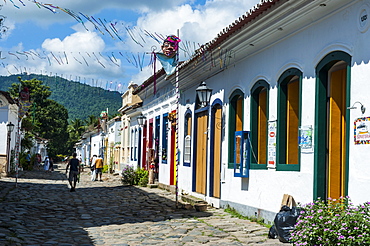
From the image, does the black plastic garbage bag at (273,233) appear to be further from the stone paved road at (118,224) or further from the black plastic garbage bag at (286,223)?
the black plastic garbage bag at (286,223)

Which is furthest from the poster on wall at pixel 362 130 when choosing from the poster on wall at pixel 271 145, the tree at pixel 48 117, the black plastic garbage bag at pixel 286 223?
the tree at pixel 48 117

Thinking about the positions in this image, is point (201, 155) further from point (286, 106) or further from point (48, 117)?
point (48, 117)

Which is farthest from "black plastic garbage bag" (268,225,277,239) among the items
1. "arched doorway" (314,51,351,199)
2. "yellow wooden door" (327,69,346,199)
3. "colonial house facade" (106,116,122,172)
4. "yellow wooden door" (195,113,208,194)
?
"colonial house facade" (106,116,122,172)

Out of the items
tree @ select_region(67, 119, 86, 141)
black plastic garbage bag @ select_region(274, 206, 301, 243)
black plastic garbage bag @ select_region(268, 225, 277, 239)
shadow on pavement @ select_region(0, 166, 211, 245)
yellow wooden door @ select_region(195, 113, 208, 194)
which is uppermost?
tree @ select_region(67, 119, 86, 141)

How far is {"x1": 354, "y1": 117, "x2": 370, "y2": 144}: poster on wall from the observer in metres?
6.58

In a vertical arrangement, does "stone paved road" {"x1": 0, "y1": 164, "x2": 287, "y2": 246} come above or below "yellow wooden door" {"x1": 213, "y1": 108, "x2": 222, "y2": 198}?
below

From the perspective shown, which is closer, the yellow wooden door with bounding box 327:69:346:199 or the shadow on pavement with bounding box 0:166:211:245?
the yellow wooden door with bounding box 327:69:346:199

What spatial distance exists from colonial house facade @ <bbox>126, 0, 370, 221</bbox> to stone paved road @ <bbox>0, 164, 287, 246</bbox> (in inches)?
38.4

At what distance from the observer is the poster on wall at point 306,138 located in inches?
328

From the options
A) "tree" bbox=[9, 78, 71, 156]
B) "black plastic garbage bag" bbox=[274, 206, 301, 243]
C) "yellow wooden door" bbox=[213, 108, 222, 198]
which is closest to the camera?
"black plastic garbage bag" bbox=[274, 206, 301, 243]

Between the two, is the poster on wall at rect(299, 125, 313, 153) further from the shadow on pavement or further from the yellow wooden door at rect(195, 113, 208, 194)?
the yellow wooden door at rect(195, 113, 208, 194)

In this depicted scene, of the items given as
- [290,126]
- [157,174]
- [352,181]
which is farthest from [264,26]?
[157,174]

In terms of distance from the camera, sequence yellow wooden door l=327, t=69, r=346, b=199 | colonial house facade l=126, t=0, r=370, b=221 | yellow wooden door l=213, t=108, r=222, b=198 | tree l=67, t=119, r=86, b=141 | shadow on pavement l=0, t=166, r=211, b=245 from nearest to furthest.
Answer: colonial house facade l=126, t=0, r=370, b=221, yellow wooden door l=327, t=69, r=346, b=199, shadow on pavement l=0, t=166, r=211, b=245, yellow wooden door l=213, t=108, r=222, b=198, tree l=67, t=119, r=86, b=141

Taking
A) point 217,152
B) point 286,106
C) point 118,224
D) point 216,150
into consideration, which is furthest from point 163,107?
point 286,106
